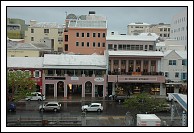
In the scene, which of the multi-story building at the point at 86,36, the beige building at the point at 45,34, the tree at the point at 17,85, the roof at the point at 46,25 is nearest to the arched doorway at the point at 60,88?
the tree at the point at 17,85

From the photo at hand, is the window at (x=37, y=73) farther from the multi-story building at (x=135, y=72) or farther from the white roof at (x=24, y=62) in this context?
the multi-story building at (x=135, y=72)

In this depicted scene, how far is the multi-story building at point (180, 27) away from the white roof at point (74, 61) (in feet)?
59.6

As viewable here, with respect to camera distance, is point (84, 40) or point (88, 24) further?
point (88, 24)

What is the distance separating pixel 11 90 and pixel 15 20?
127 feet

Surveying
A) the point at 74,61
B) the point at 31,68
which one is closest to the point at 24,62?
the point at 31,68

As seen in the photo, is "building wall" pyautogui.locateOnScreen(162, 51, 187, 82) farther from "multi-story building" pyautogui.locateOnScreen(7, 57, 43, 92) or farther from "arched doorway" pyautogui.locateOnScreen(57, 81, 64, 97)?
"multi-story building" pyautogui.locateOnScreen(7, 57, 43, 92)

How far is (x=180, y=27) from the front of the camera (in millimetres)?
46781

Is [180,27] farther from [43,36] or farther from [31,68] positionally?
[31,68]

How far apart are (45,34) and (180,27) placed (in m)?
20.8

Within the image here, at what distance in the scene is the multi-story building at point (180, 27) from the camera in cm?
4397

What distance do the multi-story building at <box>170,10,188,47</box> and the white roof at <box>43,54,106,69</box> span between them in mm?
18171

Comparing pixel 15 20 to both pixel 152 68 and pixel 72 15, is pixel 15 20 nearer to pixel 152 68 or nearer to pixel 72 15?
pixel 72 15

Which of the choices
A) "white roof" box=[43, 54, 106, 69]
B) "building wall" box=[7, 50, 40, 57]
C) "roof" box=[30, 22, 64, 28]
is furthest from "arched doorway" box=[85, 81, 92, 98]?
"roof" box=[30, 22, 64, 28]

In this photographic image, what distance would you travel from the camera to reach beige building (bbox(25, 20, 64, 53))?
149 ft
